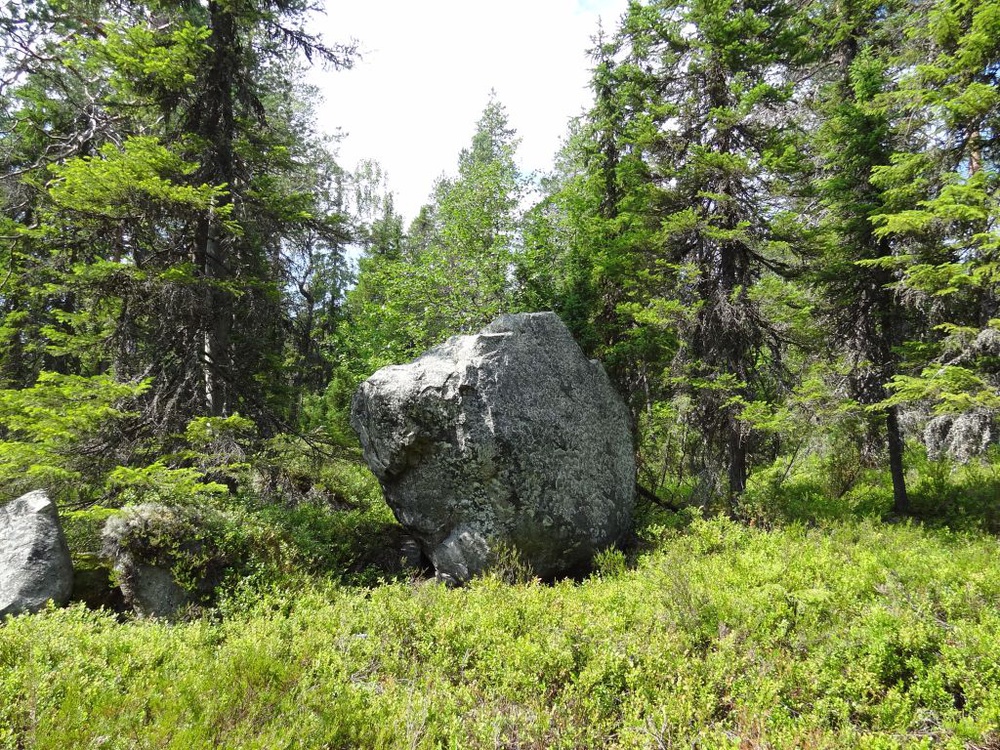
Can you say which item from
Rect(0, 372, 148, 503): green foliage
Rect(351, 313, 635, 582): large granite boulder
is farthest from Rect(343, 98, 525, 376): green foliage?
Rect(0, 372, 148, 503): green foliage

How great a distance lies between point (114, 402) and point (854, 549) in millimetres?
12456

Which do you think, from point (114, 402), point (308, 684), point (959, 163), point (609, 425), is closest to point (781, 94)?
point (959, 163)

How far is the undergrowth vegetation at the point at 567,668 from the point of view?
4.02 m

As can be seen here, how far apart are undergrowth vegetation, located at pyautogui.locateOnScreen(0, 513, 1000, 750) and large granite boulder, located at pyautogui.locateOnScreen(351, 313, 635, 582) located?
162cm

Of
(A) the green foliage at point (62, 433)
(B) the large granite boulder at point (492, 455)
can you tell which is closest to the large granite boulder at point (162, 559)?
(A) the green foliage at point (62, 433)

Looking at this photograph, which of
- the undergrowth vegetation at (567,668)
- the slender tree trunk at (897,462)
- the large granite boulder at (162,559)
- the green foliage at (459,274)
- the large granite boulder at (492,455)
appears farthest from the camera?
the green foliage at (459,274)

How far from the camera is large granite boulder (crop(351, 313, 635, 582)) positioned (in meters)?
8.68

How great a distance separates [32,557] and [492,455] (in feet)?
21.2

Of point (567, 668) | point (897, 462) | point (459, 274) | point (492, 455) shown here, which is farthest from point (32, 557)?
point (897, 462)

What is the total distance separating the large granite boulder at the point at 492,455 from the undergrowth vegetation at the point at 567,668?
162 centimetres

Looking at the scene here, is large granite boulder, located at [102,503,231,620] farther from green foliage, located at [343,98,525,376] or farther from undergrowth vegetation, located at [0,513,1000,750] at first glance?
green foliage, located at [343,98,525,376]

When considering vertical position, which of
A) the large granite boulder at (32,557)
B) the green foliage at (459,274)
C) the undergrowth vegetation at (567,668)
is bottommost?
the undergrowth vegetation at (567,668)

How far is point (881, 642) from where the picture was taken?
4.78m

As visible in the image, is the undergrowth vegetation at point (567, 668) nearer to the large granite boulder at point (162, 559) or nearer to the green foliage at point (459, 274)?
the large granite boulder at point (162, 559)
